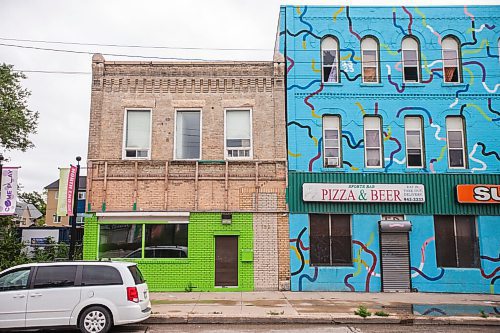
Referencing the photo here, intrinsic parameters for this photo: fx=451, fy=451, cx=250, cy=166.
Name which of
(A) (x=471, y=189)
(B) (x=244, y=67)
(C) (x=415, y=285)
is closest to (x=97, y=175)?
(B) (x=244, y=67)

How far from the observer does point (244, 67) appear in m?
16.5

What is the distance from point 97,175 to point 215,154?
421 cm

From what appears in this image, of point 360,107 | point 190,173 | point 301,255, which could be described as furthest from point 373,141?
point 190,173

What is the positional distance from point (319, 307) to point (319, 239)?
381cm

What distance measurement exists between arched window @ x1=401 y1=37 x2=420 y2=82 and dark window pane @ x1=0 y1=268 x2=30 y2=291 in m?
13.8

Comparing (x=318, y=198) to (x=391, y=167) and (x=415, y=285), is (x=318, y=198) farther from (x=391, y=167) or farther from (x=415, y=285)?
(x=415, y=285)

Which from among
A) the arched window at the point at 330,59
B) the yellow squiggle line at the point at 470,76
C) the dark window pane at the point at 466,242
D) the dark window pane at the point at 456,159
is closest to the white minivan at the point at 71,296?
the arched window at the point at 330,59

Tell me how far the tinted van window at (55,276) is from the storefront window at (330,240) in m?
8.49

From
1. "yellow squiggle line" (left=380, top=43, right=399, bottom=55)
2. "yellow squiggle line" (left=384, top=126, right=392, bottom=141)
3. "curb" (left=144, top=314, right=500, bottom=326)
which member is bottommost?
"curb" (left=144, top=314, right=500, bottom=326)

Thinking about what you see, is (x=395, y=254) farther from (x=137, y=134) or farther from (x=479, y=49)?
(x=137, y=134)

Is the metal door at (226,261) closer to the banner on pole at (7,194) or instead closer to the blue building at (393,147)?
the blue building at (393,147)

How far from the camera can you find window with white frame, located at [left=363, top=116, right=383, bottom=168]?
16.3 metres

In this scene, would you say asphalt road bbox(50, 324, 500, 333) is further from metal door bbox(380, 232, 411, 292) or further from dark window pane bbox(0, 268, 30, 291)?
metal door bbox(380, 232, 411, 292)

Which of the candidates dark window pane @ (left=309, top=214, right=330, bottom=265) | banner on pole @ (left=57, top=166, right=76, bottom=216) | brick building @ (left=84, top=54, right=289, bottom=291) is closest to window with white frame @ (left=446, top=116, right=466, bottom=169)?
dark window pane @ (left=309, top=214, right=330, bottom=265)
